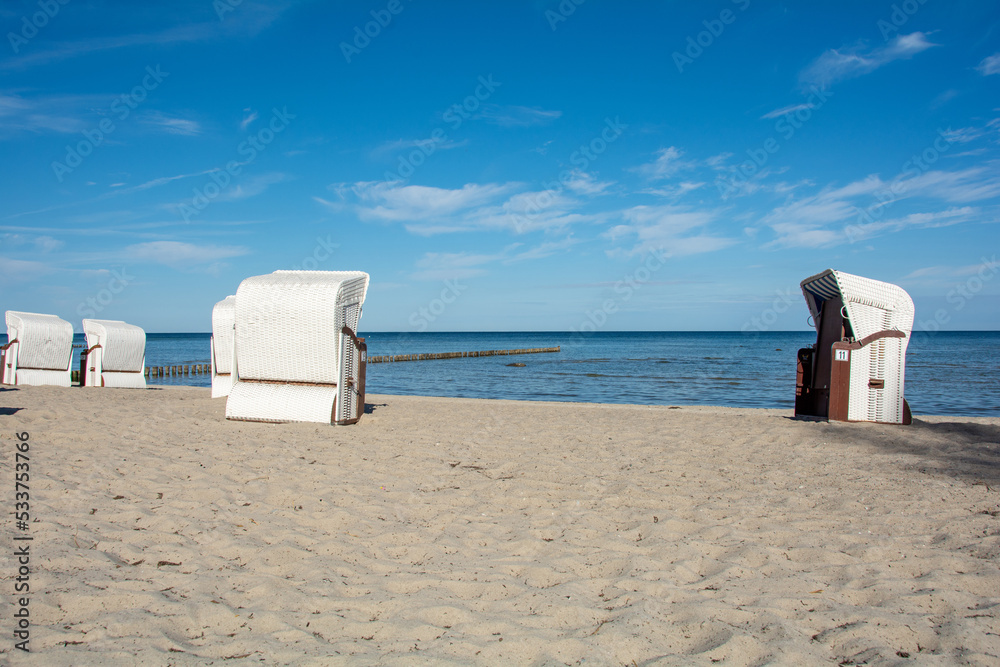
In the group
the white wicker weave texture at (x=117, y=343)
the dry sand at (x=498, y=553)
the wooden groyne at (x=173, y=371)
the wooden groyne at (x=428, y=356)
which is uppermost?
the white wicker weave texture at (x=117, y=343)

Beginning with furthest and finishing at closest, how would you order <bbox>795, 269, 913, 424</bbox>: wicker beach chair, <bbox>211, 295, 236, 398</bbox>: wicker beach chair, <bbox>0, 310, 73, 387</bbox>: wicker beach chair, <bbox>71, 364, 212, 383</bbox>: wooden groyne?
<bbox>71, 364, 212, 383</bbox>: wooden groyne
<bbox>0, 310, 73, 387</bbox>: wicker beach chair
<bbox>211, 295, 236, 398</bbox>: wicker beach chair
<bbox>795, 269, 913, 424</bbox>: wicker beach chair

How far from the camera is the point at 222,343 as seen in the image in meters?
14.9

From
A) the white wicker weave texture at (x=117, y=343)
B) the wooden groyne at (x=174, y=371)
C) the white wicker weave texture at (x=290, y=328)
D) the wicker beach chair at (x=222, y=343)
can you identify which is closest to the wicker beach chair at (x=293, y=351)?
the white wicker weave texture at (x=290, y=328)

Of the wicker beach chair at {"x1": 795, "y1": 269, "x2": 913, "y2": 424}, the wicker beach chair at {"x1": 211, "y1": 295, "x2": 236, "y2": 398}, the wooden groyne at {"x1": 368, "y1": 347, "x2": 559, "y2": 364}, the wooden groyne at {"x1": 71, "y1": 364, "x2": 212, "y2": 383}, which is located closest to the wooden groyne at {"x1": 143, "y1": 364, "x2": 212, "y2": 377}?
the wooden groyne at {"x1": 71, "y1": 364, "x2": 212, "y2": 383}

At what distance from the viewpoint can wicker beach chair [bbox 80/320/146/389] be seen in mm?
17844

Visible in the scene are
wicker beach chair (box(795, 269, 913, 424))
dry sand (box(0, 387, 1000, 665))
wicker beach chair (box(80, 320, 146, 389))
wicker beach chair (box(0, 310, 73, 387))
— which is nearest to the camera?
dry sand (box(0, 387, 1000, 665))

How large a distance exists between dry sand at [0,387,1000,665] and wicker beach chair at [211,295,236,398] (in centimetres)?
619

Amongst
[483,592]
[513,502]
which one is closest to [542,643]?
[483,592]

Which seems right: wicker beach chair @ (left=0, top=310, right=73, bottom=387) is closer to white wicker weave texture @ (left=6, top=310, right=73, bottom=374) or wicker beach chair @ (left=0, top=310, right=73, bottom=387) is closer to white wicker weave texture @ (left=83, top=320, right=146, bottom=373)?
white wicker weave texture @ (left=6, top=310, right=73, bottom=374)

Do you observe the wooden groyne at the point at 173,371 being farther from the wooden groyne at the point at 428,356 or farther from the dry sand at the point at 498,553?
the dry sand at the point at 498,553

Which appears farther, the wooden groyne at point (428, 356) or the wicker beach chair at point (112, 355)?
the wooden groyne at point (428, 356)

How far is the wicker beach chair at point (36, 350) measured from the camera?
16.8 meters

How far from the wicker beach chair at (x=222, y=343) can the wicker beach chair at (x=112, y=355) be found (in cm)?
522

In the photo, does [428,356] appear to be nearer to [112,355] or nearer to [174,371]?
[174,371]
